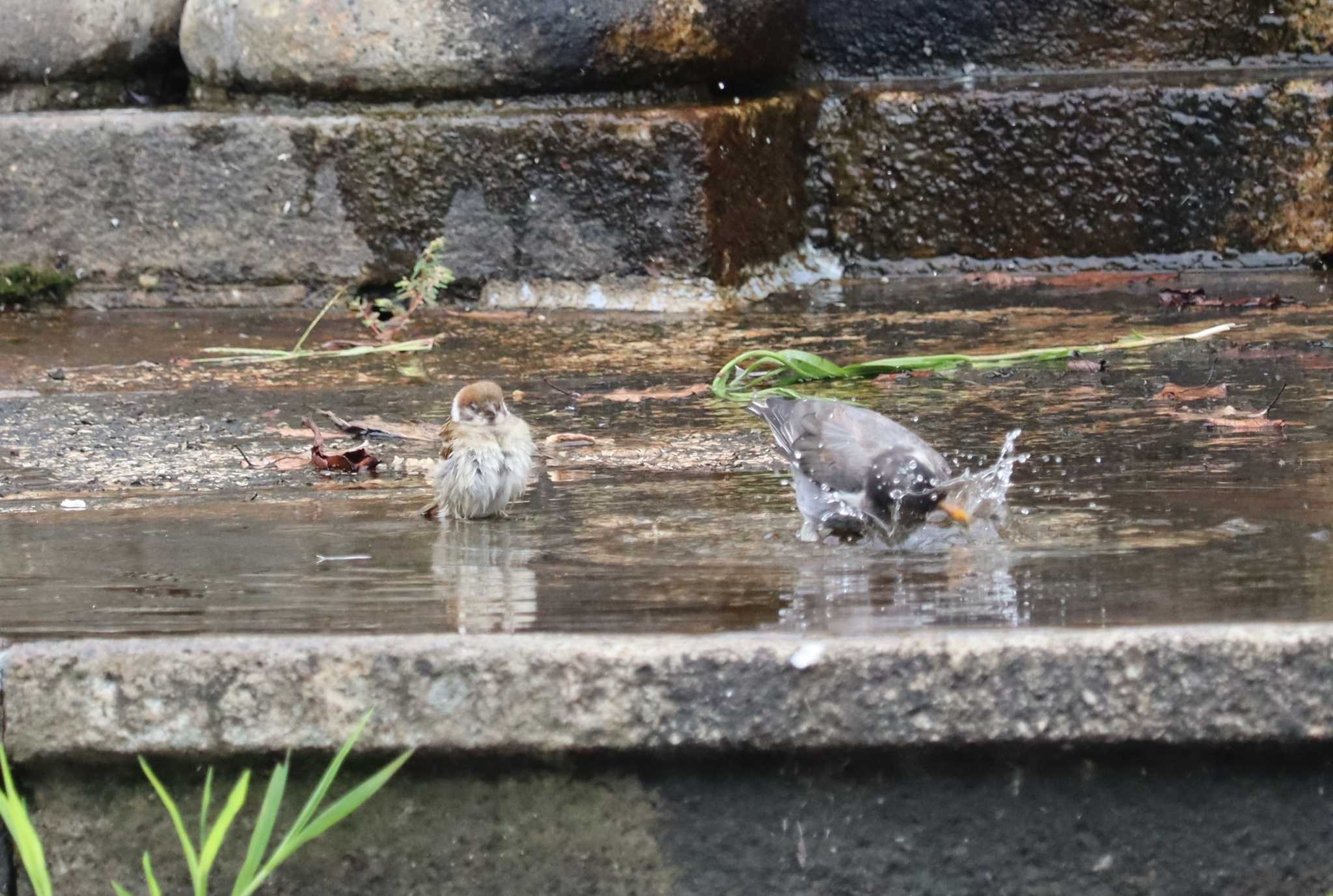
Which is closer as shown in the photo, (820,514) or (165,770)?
(165,770)

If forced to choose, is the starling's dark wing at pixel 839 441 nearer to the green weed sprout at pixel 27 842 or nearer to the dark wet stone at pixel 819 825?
the dark wet stone at pixel 819 825

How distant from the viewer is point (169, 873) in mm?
2506

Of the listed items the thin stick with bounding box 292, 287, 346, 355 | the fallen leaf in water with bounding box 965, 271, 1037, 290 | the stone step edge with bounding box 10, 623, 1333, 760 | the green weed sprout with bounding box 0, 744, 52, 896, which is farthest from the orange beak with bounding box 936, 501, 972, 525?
the fallen leaf in water with bounding box 965, 271, 1037, 290

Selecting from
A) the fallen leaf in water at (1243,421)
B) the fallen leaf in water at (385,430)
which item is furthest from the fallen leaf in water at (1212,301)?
the fallen leaf in water at (385,430)

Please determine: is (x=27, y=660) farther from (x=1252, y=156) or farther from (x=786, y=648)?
(x=1252, y=156)

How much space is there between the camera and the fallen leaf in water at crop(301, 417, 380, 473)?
13.3 ft

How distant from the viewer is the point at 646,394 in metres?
4.80

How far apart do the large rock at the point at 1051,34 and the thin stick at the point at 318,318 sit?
237 cm

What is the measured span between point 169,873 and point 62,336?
3.89 meters

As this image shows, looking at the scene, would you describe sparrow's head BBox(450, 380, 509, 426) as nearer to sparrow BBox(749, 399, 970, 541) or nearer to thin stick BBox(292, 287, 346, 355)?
sparrow BBox(749, 399, 970, 541)

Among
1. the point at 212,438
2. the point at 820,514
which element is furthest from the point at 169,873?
the point at 212,438

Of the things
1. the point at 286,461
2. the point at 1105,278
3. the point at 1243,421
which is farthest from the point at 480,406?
the point at 1105,278

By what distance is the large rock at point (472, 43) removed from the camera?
242 inches

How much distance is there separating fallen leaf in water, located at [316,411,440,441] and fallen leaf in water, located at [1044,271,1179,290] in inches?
116
